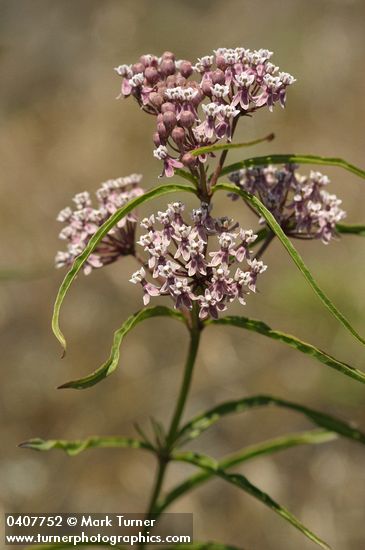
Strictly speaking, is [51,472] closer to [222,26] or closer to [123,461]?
[123,461]

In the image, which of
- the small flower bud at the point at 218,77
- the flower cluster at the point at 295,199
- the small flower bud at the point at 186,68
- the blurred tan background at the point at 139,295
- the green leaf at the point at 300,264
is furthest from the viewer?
the blurred tan background at the point at 139,295

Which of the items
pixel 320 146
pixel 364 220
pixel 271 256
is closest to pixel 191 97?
pixel 271 256

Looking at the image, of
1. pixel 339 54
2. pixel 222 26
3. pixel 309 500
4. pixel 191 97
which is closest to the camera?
pixel 191 97

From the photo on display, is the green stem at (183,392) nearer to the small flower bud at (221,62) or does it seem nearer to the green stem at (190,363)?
the green stem at (190,363)

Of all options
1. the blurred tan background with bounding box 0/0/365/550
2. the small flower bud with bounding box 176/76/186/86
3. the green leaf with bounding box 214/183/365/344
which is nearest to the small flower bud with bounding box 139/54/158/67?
the small flower bud with bounding box 176/76/186/86

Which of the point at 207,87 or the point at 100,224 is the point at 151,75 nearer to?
the point at 207,87

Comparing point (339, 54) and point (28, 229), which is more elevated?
point (339, 54)

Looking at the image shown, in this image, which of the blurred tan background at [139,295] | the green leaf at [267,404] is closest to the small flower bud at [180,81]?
the green leaf at [267,404]
